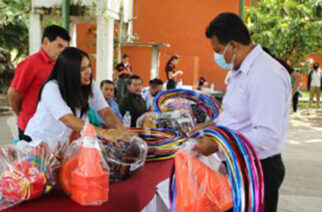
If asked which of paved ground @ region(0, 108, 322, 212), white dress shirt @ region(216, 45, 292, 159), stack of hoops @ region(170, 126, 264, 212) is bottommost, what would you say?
paved ground @ region(0, 108, 322, 212)

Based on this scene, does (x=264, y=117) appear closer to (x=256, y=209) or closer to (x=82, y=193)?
(x=256, y=209)

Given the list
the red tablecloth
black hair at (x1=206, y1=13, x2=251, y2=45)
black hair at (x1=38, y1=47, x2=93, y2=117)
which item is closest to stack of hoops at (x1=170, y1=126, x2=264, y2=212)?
black hair at (x1=206, y1=13, x2=251, y2=45)

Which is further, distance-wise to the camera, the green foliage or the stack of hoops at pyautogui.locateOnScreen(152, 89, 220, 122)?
the green foliage

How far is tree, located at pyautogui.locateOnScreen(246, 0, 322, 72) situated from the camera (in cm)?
865

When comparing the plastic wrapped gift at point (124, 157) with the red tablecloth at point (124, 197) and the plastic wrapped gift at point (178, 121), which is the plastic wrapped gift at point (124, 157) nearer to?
the red tablecloth at point (124, 197)

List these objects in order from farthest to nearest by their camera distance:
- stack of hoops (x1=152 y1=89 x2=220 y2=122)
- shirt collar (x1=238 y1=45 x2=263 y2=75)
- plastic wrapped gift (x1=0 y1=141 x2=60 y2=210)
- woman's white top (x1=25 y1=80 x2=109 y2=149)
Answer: stack of hoops (x1=152 y1=89 x2=220 y2=122) → woman's white top (x1=25 y1=80 x2=109 y2=149) → shirt collar (x1=238 y1=45 x2=263 y2=75) → plastic wrapped gift (x1=0 y1=141 x2=60 y2=210)

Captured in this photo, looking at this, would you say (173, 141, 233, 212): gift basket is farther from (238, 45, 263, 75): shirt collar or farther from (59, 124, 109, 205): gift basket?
(238, 45, 263, 75): shirt collar

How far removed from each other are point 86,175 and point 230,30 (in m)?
0.82

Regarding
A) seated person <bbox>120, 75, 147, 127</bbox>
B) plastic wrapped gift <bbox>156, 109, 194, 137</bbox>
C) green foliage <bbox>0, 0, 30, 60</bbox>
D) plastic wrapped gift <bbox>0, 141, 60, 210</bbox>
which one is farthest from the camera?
green foliage <bbox>0, 0, 30, 60</bbox>

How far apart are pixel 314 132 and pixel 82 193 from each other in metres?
7.20

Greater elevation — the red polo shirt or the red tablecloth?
the red polo shirt

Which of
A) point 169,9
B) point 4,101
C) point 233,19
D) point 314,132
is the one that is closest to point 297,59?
point 314,132

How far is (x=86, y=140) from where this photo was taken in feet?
4.53

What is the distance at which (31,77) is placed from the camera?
248 cm
